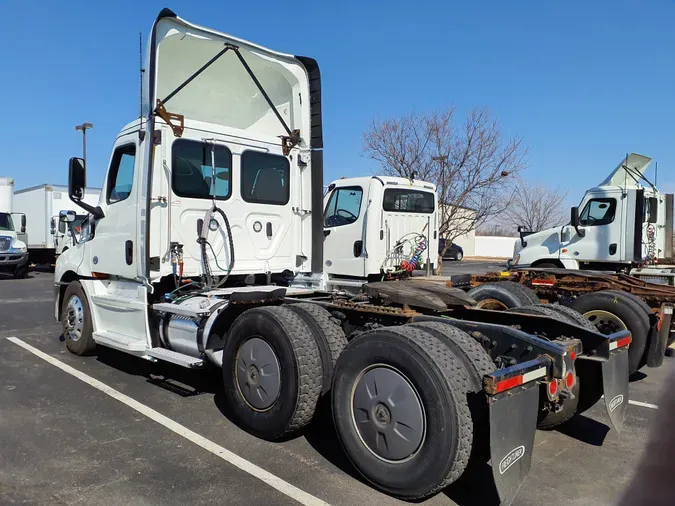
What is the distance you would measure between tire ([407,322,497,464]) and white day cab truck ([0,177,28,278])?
2031cm

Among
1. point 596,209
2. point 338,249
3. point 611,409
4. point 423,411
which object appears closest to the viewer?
point 423,411

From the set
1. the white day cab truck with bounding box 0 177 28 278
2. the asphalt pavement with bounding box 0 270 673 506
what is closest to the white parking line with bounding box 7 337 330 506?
the asphalt pavement with bounding box 0 270 673 506

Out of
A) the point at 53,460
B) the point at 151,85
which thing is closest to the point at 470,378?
the point at 53,460

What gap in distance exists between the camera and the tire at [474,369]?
10.2ft

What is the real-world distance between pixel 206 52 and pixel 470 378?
486 cm

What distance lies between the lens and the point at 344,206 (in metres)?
10.2

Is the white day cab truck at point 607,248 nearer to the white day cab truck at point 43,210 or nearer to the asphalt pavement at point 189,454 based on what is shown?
the asphalt pavement at point 189,454

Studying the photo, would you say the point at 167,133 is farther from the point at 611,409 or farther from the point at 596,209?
the point at 596,209

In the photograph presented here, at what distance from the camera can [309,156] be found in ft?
23.0

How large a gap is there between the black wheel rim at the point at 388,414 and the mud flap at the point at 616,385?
4.71 feet

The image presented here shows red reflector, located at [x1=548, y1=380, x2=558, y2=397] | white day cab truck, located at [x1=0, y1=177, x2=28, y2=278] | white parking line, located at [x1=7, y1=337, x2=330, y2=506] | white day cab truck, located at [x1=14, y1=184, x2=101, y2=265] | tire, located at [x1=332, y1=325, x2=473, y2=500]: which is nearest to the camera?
tire, located at [x1=332, y1=325, x2=473, y2=500]

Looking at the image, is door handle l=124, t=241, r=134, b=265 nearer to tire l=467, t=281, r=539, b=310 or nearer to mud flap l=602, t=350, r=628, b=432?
tire l=467, t=281, r=539, b=310

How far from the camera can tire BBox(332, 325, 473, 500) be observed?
3072 mm

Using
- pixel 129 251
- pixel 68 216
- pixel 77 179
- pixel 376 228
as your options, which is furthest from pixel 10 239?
pixel 129 251
